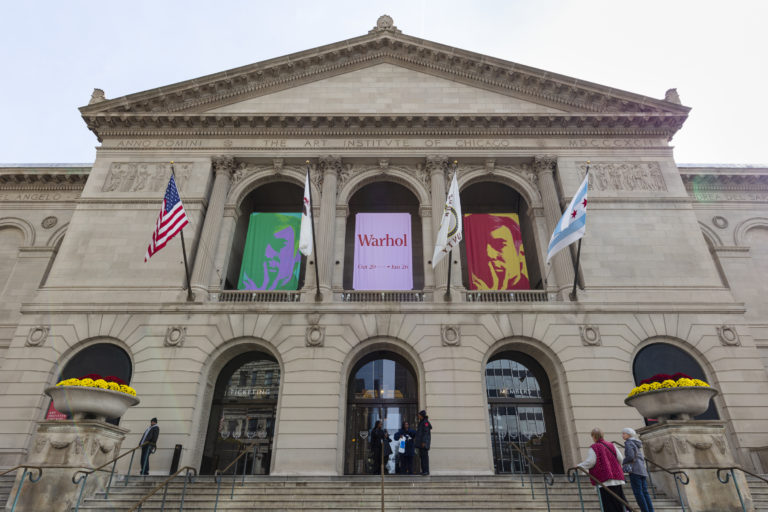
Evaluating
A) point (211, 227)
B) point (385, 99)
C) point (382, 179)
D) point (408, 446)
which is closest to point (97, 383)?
point (408, 446)

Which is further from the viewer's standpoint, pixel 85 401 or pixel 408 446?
pixel 408 446

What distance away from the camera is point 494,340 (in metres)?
18.8

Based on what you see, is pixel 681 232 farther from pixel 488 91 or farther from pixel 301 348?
pixel 301 348

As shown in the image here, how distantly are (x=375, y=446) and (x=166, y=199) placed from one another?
451 inches

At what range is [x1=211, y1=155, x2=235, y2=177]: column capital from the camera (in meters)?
23.0

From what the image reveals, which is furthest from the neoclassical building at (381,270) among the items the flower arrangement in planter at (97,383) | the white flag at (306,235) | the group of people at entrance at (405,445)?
the flower arrangement in planter at (97,383)

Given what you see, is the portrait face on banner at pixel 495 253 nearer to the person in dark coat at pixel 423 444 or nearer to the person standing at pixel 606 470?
the person in dark coat at pixel 423 444

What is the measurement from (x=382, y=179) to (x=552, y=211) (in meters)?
8.03

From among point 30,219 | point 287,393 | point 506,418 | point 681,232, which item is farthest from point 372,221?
point 30,219

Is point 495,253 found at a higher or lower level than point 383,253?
higher

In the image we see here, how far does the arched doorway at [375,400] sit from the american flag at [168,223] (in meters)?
8.76

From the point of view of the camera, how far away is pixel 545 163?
23.1 meters

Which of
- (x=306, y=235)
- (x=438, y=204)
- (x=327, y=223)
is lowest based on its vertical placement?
(x=306, y=235)

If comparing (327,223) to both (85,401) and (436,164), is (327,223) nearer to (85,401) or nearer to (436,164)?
(436,164)
